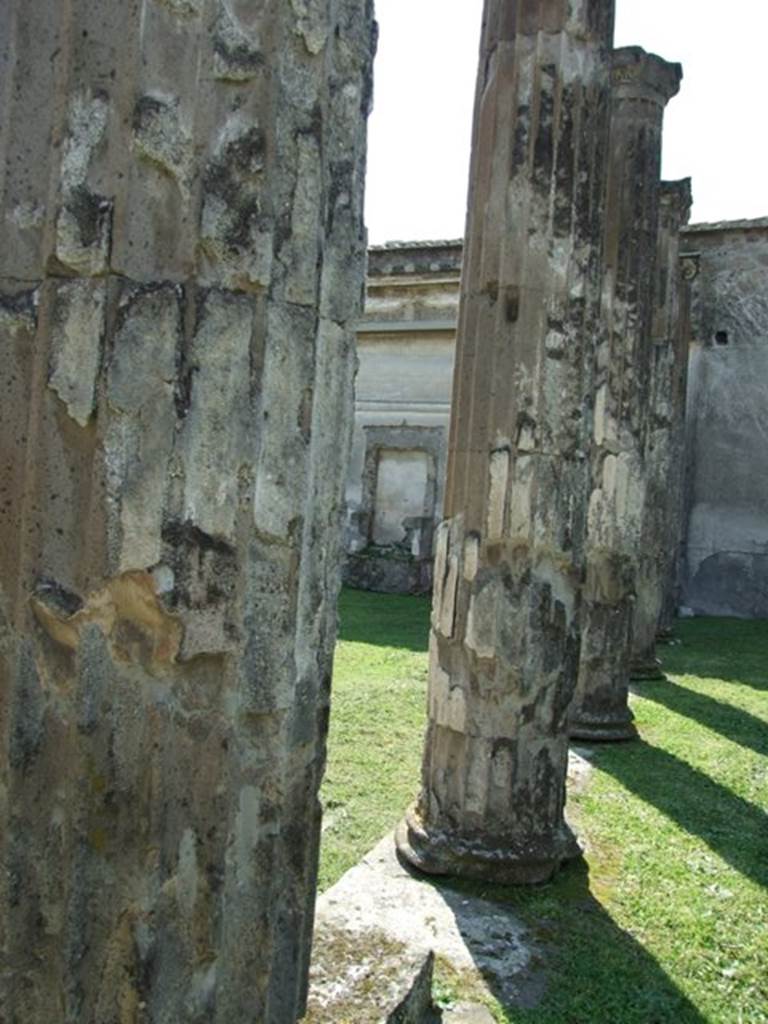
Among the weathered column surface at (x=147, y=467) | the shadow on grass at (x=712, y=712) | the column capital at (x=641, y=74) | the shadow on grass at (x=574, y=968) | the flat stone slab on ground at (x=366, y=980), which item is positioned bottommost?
the shadow on grass at (x=574, y=968)

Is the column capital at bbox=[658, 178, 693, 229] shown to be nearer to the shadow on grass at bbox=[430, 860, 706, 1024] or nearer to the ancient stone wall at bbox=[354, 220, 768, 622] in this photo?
the ancient stone wall at bbox=[354, 220, 768, 622]

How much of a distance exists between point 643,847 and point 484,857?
1016mm

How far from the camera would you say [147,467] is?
1.43m

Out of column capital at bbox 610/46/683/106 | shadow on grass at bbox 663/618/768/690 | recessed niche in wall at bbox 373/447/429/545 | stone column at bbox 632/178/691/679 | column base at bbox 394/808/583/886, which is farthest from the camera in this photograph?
recessed niche in wall at bbox 373/447/429/545

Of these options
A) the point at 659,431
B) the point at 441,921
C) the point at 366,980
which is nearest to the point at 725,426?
the point at 659,431

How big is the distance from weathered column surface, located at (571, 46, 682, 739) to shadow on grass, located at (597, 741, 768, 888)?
82 centimetres

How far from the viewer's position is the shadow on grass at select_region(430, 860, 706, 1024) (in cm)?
305

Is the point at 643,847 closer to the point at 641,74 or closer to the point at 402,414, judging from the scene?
the point at 641,74

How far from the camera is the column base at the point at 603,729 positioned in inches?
261

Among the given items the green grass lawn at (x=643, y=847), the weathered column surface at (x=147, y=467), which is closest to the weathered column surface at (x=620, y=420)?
the green grass lawn at (x=643, y=847)

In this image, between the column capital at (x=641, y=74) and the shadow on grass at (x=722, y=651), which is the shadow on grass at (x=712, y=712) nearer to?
the shadow on grass at (x=722, y=651)

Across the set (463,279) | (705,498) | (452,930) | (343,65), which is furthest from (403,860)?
(705,498)

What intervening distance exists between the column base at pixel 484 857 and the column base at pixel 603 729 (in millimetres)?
2551

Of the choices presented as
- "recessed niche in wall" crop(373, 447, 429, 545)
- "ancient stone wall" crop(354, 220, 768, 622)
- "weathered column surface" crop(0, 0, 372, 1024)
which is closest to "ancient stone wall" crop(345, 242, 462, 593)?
"recessed niche in wall" crop(373, 447, 429, 545)
